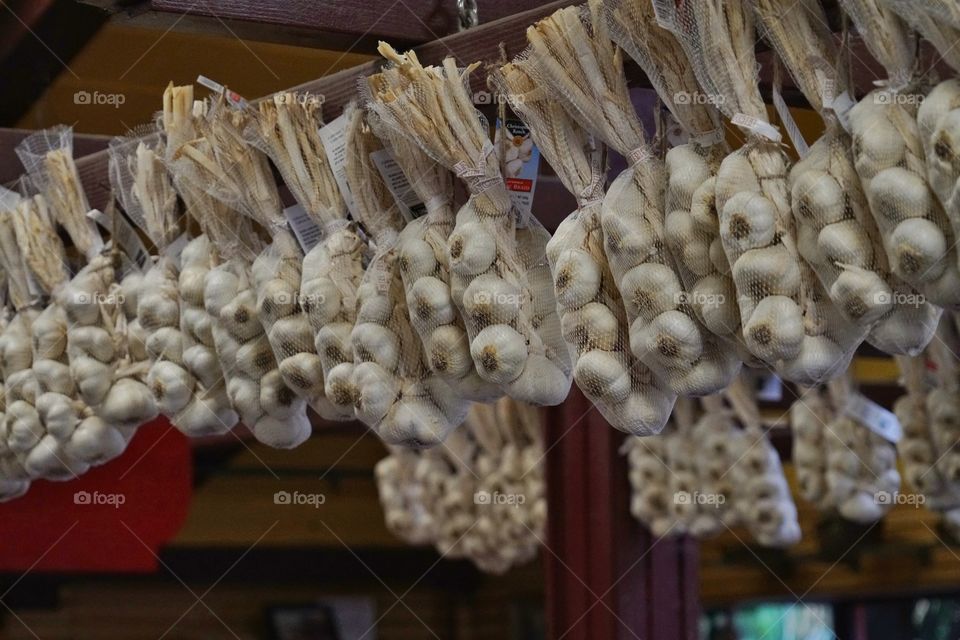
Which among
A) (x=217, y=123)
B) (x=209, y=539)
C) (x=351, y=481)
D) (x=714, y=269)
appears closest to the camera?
(x=714, y=269)

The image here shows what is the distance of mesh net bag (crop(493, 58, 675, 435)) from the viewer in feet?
4.56

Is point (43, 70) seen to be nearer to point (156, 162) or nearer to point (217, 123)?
point (156, 162)

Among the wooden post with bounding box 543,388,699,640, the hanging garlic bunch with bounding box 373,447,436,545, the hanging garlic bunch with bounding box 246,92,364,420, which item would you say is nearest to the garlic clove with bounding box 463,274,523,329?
the hanging garlic bunch with bounding box 246,92,364,420

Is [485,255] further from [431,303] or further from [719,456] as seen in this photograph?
[719,456]

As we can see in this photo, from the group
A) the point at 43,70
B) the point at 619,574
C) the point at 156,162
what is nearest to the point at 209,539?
the point at 43,70

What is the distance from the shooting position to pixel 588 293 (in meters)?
1.40

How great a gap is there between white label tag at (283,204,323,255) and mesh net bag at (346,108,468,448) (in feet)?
0.59

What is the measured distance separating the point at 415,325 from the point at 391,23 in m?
0.57

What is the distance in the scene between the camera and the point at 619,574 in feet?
9.12

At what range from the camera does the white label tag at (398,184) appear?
1.66 m

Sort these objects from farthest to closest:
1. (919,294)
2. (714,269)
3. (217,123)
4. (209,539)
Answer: (209,539) → (217,123) → (714,269) → (919,294)

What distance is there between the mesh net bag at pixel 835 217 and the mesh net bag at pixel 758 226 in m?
0.02

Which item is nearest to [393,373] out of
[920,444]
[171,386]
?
[171,386]

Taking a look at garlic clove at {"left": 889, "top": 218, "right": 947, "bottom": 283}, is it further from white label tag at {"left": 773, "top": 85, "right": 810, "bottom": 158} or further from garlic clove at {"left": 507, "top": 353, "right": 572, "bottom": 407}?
garlic clove at {"left": 507, "top": 353, "right": 572, "bottom": 407}
